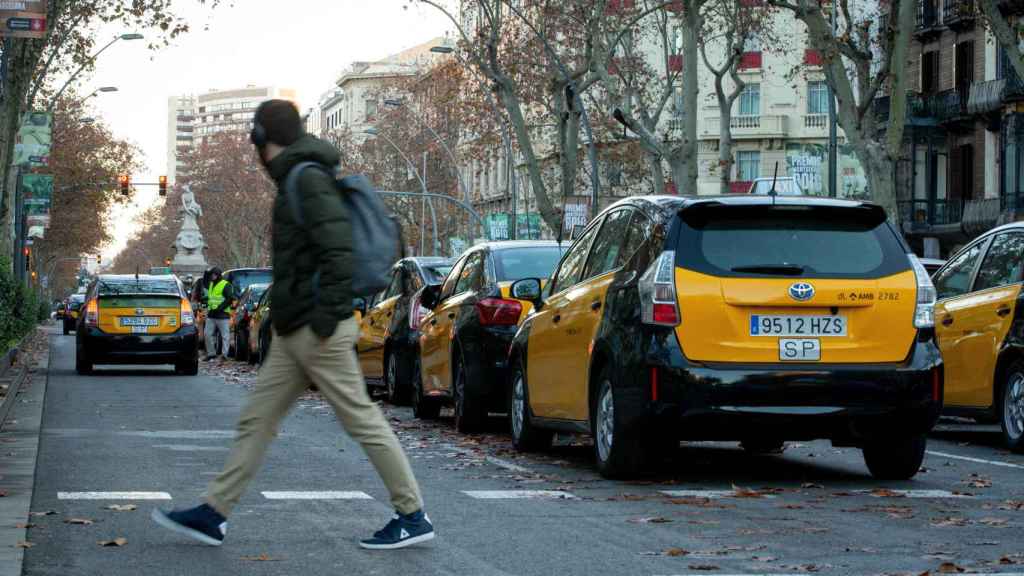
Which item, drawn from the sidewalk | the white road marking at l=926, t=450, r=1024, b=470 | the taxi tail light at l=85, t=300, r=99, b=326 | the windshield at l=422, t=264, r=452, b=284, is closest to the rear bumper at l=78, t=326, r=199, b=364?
the taxi tail light at l=85, t=300, r=99, b=326

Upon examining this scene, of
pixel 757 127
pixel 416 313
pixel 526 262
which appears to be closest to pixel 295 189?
pixel 526 262

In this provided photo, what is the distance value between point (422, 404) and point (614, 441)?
6.76 m

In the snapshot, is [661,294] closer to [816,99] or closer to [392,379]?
[392,379]

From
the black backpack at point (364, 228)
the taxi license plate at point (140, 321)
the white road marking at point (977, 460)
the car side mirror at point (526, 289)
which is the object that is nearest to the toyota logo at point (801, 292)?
the car side mirror at point (526, 289)

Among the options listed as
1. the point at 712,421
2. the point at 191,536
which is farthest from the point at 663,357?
the point at 191,536

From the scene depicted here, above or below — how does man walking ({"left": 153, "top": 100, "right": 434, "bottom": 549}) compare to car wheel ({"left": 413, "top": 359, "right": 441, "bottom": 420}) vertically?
above

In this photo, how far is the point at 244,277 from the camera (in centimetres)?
3875

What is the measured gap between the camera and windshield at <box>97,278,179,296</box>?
27828mm

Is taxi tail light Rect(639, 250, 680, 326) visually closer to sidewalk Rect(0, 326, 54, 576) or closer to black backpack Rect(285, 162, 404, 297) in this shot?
black backpack Rect(285, 162, 404, 297)

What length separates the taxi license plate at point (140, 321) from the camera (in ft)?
90.3

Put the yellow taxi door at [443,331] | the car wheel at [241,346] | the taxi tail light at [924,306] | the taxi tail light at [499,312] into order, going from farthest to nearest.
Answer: the car wheel at [241,346]
the yellow taxi door at [443,331]
the taxi tail light at [499,312]
the taxi tail light at [924,306]

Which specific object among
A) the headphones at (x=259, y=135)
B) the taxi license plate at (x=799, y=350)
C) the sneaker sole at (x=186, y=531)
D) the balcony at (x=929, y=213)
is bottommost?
the sneaker sole at (x=186, y=531)

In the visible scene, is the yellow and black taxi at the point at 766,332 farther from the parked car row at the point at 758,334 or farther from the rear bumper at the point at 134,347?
the rear bumper at the point at 134,347

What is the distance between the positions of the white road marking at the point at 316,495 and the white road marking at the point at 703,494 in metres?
1.59
